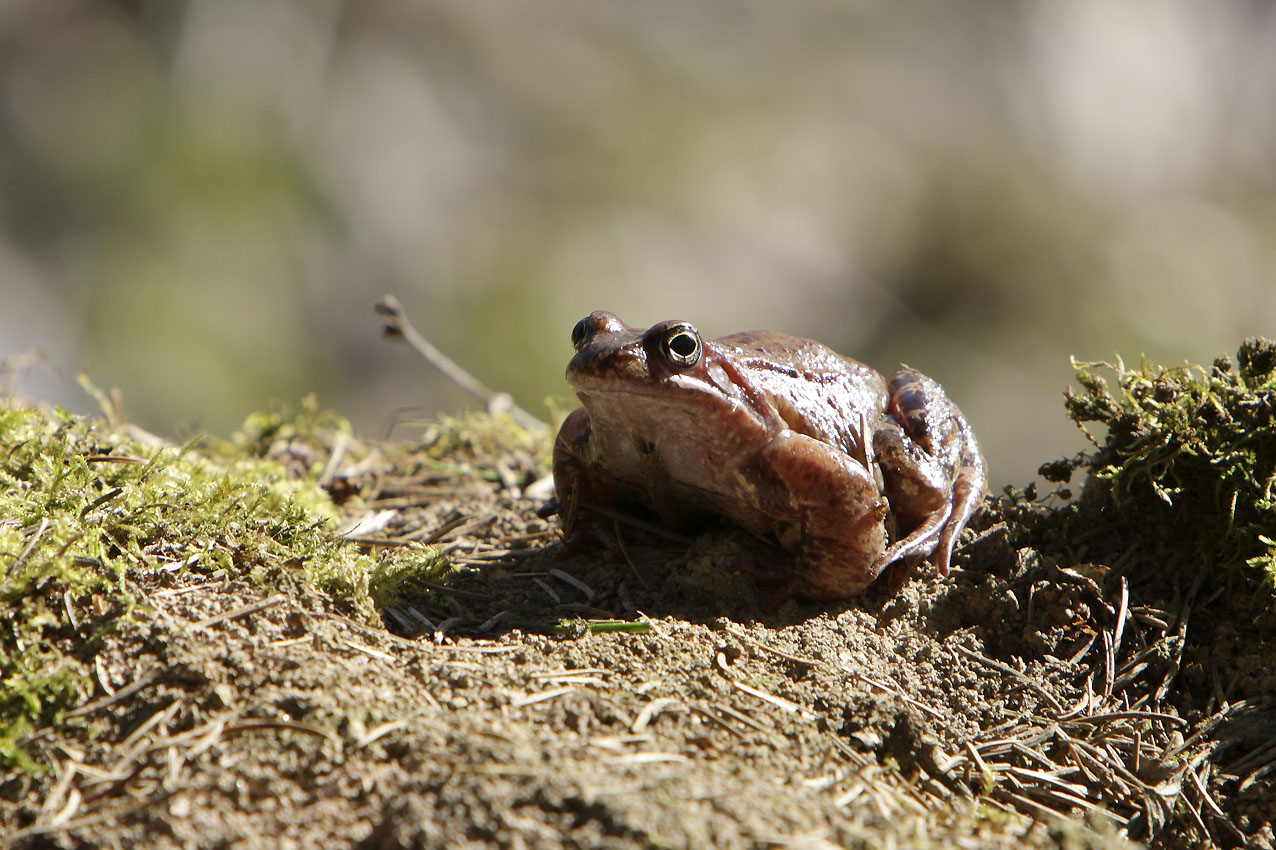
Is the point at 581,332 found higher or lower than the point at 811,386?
lower

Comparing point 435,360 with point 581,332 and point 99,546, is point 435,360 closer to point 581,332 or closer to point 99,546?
point 581,332

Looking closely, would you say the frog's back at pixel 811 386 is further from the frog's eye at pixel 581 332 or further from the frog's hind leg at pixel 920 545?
the frog's eye at pixel 581 332

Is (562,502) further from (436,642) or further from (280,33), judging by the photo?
(280,33)

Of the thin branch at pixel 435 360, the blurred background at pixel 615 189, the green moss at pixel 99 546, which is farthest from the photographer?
the blurred background at pixel 615 189

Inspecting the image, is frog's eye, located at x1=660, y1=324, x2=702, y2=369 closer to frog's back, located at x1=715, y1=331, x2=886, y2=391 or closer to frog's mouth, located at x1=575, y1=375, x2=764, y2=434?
frog's mouth, located at x1=575, y1=375, x2=764, y2=434

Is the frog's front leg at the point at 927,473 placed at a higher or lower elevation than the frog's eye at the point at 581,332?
higher

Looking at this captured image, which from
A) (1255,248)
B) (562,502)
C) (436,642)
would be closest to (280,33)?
(562,502)

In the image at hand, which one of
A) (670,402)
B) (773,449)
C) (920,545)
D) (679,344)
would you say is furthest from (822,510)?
(679,344)

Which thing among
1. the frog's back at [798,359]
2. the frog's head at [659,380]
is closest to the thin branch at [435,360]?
the frog's head at [659,380]
